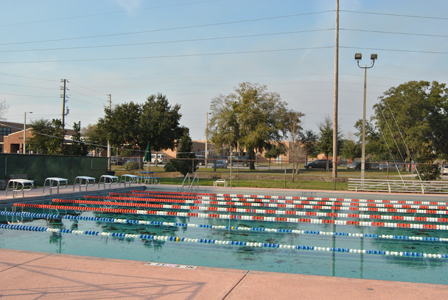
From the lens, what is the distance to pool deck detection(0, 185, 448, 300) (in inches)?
155

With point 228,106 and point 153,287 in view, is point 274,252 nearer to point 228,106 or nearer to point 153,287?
point 153,287

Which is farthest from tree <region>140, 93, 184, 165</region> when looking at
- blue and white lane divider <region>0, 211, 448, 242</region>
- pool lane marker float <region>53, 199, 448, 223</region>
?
blue and white lane divider <region>0, 211, 448, 242</region>

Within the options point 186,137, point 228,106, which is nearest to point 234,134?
point 228,106

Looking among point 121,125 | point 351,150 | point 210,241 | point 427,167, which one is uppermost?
point 121,125

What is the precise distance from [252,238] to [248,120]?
115ft

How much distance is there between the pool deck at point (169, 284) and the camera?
12.9 feet

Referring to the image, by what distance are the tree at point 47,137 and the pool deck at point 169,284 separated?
24680 mm

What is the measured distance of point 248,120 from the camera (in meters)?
43.1

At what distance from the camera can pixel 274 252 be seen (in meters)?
7.20

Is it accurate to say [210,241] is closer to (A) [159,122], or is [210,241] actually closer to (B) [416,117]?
(A) [159,122]

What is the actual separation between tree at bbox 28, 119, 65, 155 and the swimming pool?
15.9 meters

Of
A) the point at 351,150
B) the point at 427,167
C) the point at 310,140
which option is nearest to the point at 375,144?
the point at 351,150

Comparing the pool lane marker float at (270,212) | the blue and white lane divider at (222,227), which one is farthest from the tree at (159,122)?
the blue and white lane divider at (222,227)

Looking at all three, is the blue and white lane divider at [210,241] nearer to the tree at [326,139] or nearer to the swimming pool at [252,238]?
the swimming pool at [252,238]
